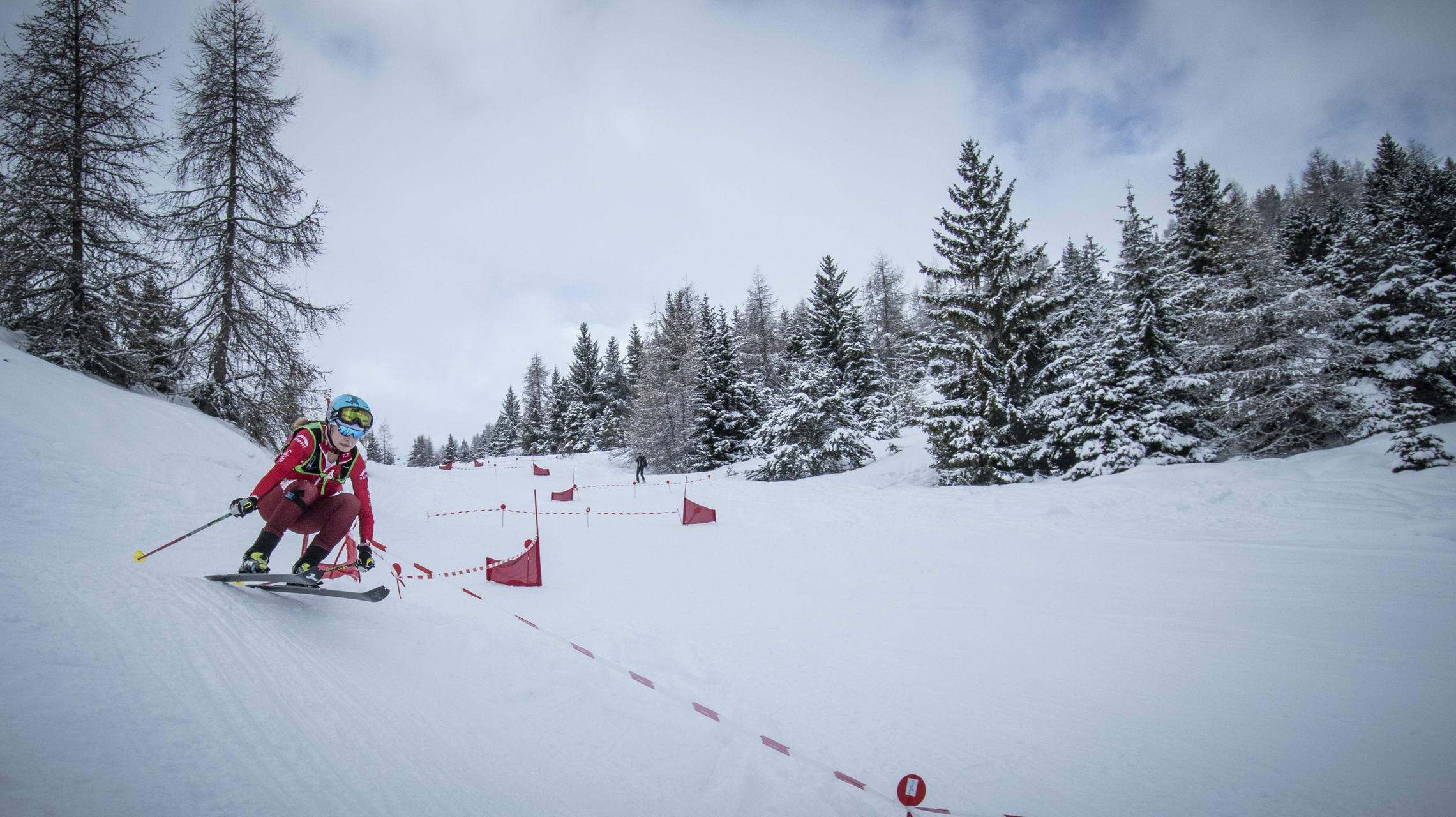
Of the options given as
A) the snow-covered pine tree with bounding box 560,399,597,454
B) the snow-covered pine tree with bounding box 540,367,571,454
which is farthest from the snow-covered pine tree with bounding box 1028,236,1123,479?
the snow-covered pine tree with bounding box 540,367,571,454

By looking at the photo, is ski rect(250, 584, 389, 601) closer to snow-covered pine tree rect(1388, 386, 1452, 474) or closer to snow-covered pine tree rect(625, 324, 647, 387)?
snow-covered pine tree rect(1388, 386, 1452, 474)

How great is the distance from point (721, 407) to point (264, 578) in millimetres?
26650

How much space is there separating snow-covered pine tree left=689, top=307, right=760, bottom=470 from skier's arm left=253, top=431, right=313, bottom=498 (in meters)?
25.7

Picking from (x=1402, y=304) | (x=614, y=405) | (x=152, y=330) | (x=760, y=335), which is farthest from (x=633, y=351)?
(x=1402, y=304)

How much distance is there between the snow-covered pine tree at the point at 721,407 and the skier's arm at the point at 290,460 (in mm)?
25714

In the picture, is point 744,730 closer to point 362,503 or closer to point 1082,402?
point 362,503

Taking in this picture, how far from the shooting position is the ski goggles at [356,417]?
4.62m

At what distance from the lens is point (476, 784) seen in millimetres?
2682

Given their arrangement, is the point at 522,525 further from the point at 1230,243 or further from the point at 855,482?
the point at 1230,243

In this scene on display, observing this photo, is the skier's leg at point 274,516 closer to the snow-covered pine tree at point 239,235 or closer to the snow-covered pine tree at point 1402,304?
the snow-covered pine tree at point 239,235

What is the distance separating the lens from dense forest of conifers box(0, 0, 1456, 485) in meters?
11.1

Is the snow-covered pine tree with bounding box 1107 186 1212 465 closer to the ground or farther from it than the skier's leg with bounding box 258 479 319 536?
farther from it

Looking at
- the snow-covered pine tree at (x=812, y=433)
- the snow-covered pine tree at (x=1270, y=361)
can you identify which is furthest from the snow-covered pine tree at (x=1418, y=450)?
the snow-covered pine tree at (x=812, y=433)

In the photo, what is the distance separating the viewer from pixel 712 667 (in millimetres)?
5105
